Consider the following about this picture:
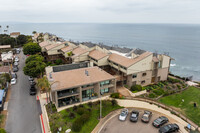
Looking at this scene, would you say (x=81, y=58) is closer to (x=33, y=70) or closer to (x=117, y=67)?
(x=117, y=67)

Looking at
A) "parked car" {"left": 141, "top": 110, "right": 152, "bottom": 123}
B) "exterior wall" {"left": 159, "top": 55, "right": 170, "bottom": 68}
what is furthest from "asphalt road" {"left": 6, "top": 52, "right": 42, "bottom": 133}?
"exterior wall" {"left": 159, "top": 55, "right": 170, "bottom": 68}

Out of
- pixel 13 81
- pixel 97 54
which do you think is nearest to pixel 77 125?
pixel 97 54

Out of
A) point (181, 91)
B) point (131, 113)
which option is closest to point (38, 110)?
point (131, 113)

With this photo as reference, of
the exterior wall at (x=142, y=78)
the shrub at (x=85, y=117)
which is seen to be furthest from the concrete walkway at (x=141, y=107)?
the exterior wall at (x=142, y=78)

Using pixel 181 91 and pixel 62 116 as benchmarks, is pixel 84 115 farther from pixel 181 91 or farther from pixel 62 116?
pixel 181 91

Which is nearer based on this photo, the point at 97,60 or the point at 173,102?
the point at 173,102

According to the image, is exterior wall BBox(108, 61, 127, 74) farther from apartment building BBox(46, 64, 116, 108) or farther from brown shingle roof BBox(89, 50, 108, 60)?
apartment building BBox(46, 64, 116, 108)
